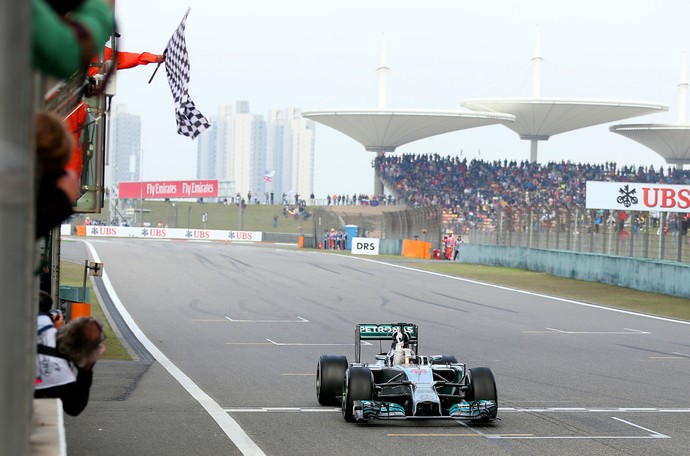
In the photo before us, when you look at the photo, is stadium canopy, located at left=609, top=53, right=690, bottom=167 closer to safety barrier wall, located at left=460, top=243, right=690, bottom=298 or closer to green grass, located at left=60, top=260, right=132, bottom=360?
safety barrier wall, located at left=460, top=243, right=690, bottom=298

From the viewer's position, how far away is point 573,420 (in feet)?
37.3

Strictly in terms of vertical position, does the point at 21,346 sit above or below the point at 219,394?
above

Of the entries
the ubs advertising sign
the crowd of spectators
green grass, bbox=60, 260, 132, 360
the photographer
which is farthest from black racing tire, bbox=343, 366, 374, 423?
the crowd of spectators

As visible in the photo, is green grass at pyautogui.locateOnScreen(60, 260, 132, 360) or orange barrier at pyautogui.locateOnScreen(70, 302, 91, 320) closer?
orange barrier at pyautogui.locateOnScreen(70, 302, 91, 320)

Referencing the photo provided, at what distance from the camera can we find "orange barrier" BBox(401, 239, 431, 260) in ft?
176

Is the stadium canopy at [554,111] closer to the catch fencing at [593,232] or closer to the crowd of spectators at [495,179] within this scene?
the crowd of spectators at [495,179]

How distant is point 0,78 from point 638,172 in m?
81.1

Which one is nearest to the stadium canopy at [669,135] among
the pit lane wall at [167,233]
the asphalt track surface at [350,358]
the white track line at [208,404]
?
the pit lane wall at [167,233]

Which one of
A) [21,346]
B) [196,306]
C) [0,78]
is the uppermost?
[0,78]

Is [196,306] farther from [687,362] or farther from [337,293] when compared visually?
[687,362]

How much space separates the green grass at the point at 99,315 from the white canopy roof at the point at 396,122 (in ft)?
162

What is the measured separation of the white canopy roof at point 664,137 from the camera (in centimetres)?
9119

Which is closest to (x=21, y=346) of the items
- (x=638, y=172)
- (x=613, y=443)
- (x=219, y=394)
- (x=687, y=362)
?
(x=613, y=443)

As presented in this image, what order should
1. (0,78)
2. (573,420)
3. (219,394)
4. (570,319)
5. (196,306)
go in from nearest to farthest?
(0,78)
(573,420)
(219,394)
(570,319)
(196,306)
